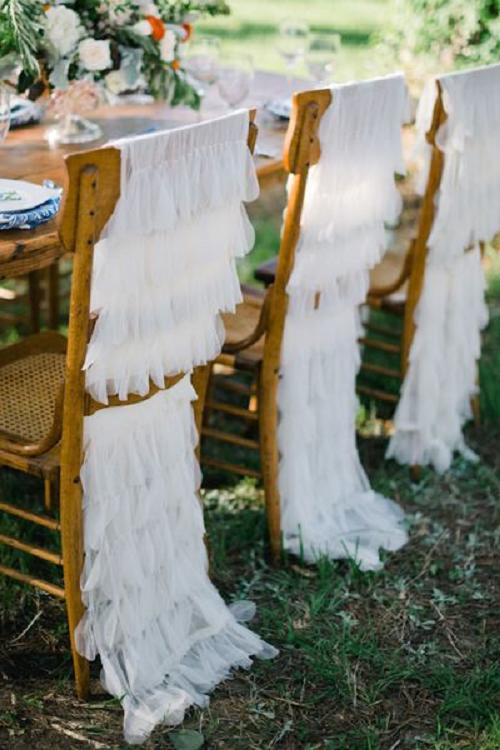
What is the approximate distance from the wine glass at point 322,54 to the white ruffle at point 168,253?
1.28 metres

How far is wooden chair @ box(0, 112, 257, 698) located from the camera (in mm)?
1856

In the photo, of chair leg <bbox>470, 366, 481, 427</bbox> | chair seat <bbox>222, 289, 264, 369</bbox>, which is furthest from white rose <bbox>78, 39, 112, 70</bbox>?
chair leg <bbox>470, 366, 481, 427</bbox>

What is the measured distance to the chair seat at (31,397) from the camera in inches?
87.3

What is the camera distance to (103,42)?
2.70 metres

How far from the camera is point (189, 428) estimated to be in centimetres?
232

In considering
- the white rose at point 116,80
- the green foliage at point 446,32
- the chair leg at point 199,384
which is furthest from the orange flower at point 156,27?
the green foliage at point 446,32

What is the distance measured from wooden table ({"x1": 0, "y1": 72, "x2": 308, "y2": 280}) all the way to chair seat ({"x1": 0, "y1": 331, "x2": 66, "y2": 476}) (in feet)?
0.85

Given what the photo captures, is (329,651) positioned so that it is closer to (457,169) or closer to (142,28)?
(457,169)

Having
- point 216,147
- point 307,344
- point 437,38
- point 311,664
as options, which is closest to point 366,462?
point 307,344

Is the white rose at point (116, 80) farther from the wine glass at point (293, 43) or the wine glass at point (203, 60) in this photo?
the wine glass at point (293, 43)

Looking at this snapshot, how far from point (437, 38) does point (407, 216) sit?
1.02 m

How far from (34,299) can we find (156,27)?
3.38ft

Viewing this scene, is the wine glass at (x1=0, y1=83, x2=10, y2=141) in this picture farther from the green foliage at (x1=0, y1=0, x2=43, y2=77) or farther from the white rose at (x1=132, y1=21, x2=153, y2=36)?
the white rose at (x1=132, y1=21, x2=153, y2=36)

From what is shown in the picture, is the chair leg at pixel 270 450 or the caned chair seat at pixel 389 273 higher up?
the caned chair seat at pixel 389 273
